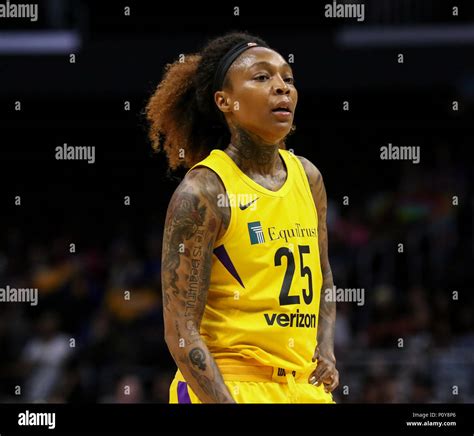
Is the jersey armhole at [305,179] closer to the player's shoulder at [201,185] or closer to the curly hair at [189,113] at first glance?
the curly hair at [189,113]

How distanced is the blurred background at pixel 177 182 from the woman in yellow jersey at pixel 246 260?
4.65 m

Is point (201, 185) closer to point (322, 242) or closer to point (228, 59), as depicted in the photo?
point (228, 59)

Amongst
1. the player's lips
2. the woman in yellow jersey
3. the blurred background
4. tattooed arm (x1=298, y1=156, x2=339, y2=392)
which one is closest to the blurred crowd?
the blurred background

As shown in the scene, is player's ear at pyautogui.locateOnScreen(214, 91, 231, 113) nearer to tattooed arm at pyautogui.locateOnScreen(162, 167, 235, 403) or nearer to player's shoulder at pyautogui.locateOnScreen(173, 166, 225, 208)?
player's shoulder at pyautogui.locateOnScreen(173, 166, 225, 208)

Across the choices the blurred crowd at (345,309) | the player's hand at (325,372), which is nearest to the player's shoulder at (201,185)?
the player's hand at (325,372)

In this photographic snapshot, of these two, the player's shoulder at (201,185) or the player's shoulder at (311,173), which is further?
the player's shoulder at (311,173)

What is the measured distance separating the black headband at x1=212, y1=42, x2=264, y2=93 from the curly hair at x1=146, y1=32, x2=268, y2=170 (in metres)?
0.10

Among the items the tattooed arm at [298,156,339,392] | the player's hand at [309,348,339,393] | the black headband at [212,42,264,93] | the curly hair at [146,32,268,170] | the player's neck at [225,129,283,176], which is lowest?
the player's hand at [309,348,339,393]

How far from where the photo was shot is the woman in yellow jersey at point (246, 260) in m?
4.57

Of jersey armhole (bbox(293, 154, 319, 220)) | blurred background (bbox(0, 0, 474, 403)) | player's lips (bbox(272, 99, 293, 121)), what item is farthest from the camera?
blurred background (bbox(0, 0, 474, 403))

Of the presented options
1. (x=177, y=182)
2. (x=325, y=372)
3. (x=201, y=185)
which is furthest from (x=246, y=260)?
(x=177, y=182)

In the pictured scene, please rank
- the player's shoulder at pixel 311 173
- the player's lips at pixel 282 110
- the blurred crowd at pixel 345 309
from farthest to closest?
the blurred crowd at pixel 345 309, the player's shoulder at pixel 311 173, the player's lips at pixel 282 110

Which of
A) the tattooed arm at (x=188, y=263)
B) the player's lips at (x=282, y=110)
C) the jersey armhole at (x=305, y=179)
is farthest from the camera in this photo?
the jersey armhole at (x=305, y=179)

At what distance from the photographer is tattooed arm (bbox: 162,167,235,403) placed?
4520 mm
